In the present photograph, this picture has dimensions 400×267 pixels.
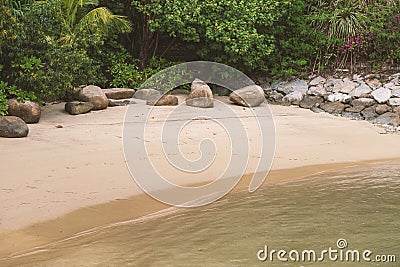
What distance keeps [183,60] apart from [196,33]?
4.73ft

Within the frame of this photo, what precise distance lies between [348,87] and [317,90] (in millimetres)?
647

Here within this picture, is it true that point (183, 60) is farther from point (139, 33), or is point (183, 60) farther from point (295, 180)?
point (295, 180)

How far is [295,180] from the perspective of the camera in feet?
21.9

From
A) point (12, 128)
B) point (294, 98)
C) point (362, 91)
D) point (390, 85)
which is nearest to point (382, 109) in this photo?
point (362, 91)

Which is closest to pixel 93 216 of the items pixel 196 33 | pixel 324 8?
pixel 196 33

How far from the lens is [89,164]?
6.40 metres

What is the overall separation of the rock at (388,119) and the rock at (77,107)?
5284 millimetres

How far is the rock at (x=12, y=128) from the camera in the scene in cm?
718

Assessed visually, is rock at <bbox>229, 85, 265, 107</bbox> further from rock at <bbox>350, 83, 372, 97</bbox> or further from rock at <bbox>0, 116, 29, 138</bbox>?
rock at <bbox>0, 116, 29, 138</bbox>

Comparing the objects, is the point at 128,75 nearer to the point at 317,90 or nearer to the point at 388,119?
the point at 317,90

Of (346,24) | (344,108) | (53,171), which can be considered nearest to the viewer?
(53,171)

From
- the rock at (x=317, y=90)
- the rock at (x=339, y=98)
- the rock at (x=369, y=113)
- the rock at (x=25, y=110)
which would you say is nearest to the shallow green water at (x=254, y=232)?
the rock at (x=25, y=110)

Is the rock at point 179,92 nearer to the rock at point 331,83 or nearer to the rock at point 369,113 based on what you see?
the rock at point 331,83

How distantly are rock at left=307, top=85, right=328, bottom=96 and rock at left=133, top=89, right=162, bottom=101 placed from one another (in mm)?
3449
